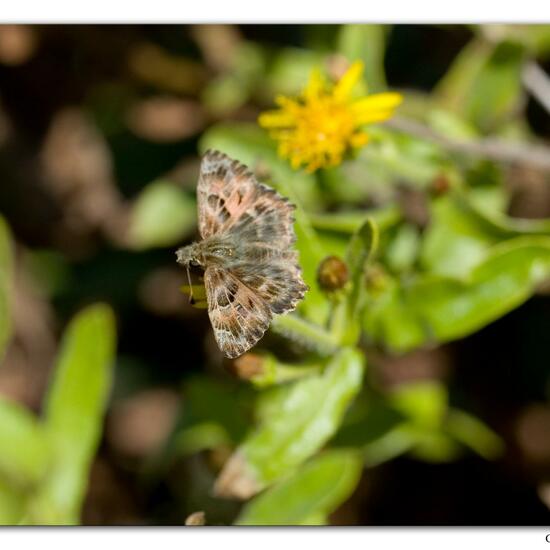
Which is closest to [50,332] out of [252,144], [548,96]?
[252,144]

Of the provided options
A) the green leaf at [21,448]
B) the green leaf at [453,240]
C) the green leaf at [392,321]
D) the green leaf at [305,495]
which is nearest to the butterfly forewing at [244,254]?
the green leaf at [392,321]

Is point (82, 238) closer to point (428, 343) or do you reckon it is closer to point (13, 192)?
point (13, 192)

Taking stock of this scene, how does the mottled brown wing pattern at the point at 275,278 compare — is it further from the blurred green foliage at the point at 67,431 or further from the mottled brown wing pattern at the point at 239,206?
the blurred green foliage at the point at 67,431

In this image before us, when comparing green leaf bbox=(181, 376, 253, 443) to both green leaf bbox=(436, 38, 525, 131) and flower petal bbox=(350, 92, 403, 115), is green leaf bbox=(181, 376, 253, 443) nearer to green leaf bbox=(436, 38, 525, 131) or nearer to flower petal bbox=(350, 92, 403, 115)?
flower petal bbox=(350, 92, 403, 115)

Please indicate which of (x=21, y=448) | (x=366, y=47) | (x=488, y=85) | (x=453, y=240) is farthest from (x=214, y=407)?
(x=488, y=85)

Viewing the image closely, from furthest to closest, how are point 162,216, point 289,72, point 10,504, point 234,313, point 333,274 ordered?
point 289,72 → point 162,216 → point 10,504 → point 333,274 → point 234,313

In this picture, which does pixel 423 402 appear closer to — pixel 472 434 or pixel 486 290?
pixel 472 434
